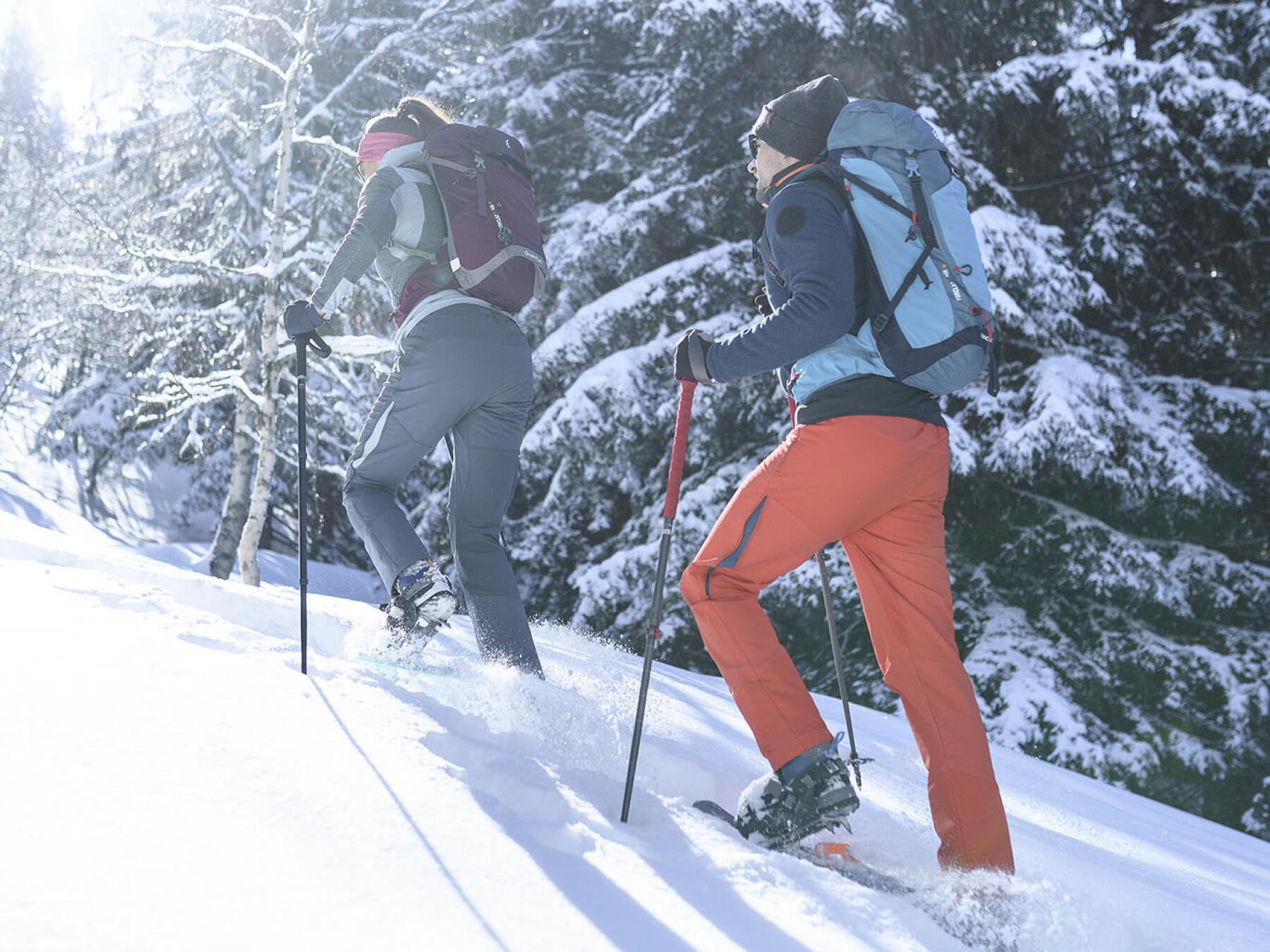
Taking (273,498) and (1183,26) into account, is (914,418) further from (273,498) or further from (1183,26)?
(273,498)

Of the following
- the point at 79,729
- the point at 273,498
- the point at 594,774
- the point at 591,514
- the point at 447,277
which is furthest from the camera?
the point at 273,498

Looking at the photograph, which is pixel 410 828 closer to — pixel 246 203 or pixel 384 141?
pixel 384 141

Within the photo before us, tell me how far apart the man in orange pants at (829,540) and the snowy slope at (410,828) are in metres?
0.17

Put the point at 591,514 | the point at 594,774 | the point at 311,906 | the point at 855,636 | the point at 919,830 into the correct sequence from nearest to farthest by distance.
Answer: the point at 311,906
the point at 594,774
the point at 919,830
the point at 855,636
the point at 591,514

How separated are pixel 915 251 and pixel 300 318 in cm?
197

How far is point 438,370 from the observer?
2.83 meters

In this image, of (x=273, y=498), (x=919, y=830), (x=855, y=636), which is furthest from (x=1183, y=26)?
(x=273, y=498)

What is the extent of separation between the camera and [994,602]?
8.55 metres

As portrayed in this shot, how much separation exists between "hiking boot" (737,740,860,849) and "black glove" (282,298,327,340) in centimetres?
203

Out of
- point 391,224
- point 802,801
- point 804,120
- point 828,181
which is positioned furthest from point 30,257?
point 802,801

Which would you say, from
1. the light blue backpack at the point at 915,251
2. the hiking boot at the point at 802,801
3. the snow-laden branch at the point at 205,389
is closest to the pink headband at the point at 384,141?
the light blue backpack at the point at 915,251

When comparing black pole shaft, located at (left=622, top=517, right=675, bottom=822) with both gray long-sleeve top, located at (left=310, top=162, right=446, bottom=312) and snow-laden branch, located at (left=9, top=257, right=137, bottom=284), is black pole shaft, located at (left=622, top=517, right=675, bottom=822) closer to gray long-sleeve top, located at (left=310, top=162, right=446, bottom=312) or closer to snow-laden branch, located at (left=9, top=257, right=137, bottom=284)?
gray long-sleeve top, located at (left=310, top=162, right=446, bottom=312)

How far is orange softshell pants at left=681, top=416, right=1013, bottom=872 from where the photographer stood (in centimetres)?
204

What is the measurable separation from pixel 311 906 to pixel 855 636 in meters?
8.31
